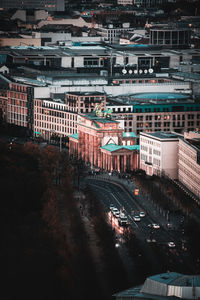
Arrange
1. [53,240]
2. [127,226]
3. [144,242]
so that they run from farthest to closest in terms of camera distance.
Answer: [127,226] → [144,242] → [53,240]

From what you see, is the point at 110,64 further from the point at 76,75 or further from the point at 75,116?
the point at 75,116

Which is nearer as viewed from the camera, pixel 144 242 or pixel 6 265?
pixel 6 265

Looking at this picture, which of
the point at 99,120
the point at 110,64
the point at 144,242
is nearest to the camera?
the point at 144,242

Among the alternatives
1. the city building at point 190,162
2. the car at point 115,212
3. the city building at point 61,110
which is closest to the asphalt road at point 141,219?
the car at point 115,212

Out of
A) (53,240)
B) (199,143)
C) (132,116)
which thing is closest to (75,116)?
(132,116)

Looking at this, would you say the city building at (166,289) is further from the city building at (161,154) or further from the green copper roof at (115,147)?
the green copper roof at (115,147)

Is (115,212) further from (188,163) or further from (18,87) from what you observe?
(18,87)

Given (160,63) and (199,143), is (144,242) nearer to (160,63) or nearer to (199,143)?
(199,143)
